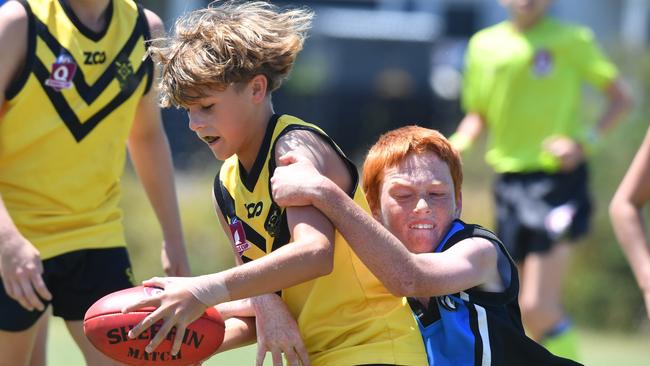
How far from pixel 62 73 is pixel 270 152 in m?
1.31

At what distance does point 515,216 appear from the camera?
8367 mm

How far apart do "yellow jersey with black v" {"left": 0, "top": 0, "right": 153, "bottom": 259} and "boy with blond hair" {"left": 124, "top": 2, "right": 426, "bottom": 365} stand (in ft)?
3.01

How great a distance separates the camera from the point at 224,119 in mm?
3906

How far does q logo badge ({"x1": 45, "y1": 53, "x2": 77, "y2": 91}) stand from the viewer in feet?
15.8

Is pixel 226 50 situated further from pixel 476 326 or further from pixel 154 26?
pixel 154 26

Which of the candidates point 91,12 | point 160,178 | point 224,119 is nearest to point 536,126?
point 160,178

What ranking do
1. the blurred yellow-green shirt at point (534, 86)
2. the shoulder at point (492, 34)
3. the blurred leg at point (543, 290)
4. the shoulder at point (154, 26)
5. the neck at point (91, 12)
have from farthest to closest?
1. the shoulder at point (492, 34)
2. the blurred yellow-green shirt at point (534, 86)
3. the blurred leg at point (543, 290)
4. the shoulder at point (154, 26)
5. the neck at point (91, 12)

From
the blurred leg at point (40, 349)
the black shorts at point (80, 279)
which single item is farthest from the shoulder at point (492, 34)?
the blurred leg at point (40, 349)

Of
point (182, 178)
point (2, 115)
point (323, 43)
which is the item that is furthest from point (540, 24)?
point (323, 43)

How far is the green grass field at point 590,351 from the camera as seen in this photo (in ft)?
28.9

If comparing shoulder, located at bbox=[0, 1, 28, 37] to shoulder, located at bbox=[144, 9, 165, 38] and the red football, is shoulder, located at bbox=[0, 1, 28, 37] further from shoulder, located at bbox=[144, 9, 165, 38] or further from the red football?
the red football

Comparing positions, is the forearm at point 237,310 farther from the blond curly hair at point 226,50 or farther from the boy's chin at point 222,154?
the blond curly hair at point 226,50

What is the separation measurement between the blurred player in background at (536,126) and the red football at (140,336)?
4.33 meters

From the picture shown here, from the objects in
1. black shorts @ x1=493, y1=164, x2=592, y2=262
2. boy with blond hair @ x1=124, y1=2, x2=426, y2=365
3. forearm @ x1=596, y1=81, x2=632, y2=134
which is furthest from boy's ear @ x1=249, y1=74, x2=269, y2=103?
forearm @ x1=596, y1=81, x2=632, y2=134
